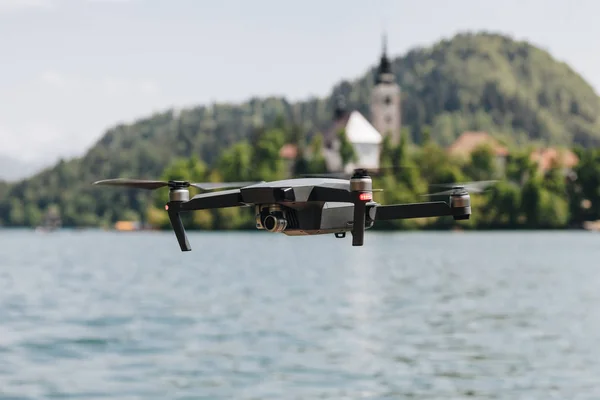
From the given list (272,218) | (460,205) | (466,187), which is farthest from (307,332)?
(272,218)

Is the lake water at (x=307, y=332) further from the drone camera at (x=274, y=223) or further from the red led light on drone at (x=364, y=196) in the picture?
the red led light on drone at (x=364, y=196)

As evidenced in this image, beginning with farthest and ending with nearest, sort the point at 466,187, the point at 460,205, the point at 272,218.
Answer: the point at 466,187
the point at 460,205
the point at 272,218

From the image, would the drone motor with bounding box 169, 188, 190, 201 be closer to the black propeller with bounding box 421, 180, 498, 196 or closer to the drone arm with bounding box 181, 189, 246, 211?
the drone arm with bounding box 181, 189, 246, 211

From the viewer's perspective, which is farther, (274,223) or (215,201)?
(215,201)

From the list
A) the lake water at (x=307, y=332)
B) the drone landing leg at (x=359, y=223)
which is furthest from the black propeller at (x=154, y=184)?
the lake water at (x=307, y=332)

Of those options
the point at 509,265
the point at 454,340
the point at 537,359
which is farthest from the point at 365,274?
the point at 537,359

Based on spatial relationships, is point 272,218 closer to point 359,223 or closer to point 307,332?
point 359,223

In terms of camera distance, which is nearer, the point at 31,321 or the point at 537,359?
the point at 537,359

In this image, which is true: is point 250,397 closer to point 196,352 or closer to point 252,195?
point 196,352
